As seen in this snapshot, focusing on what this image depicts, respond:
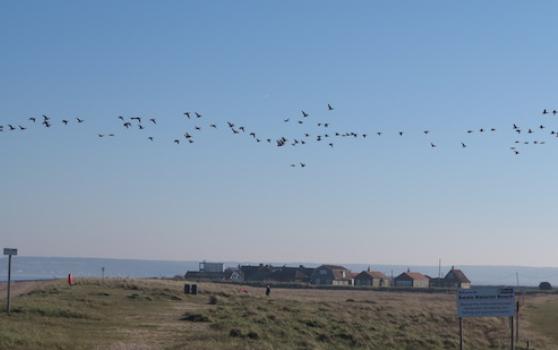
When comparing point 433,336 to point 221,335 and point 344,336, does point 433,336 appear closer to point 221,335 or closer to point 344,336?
point 344,336

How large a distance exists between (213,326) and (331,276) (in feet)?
384

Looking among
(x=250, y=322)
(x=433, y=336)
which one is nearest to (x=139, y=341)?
(x=250, y=322)

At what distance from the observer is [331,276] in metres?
150

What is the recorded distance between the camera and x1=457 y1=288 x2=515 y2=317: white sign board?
2766 cm

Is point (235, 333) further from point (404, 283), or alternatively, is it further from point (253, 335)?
point (404, 283)

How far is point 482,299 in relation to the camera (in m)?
27.8

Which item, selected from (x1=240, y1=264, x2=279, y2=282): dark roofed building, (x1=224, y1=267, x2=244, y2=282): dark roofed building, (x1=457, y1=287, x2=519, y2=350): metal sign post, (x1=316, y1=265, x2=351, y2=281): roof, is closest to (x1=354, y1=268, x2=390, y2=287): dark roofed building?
(x1=316, y1=265, x2=351, y2=281): roof

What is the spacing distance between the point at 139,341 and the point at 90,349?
10.1ft

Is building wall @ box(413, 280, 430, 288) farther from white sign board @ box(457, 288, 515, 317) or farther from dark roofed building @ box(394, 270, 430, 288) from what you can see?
white sign board @ box(457, 288, 515, 317)

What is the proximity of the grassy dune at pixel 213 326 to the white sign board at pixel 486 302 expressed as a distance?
654cm

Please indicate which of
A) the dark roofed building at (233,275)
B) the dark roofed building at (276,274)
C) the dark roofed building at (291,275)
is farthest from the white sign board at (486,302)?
the dark roofed building at (233,275)

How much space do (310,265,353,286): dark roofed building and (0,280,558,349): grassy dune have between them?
9536 centimetres

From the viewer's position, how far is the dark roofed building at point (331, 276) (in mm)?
149375

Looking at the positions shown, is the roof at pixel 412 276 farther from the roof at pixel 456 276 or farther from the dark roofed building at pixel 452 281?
the roof at pixel 456 276
